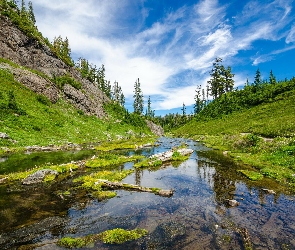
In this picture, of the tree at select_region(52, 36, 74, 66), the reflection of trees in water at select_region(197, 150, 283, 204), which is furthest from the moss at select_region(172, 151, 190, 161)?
the tree at select_region(52, 36, 74, 66)

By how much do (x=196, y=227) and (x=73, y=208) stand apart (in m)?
8.95

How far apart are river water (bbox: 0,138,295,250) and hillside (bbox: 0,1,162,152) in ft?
87.9

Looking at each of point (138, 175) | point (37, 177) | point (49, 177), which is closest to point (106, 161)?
point (138, 175)

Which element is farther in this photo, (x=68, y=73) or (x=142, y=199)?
(x=68, y=73)

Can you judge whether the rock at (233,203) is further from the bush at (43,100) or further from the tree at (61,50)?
the tree at (61,50)

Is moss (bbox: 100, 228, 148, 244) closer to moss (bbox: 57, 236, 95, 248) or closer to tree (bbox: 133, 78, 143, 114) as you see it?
moss (bbox: 57, 236, 95, 248)

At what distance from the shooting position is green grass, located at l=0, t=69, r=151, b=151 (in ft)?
148

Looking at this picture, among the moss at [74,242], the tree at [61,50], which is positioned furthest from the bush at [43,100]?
the moss at [74,242]

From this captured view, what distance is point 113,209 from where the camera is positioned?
1591 cm

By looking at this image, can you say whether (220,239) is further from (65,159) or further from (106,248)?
(65,159)

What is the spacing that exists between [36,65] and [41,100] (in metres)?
27.2

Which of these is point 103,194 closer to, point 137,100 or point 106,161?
point 106,161

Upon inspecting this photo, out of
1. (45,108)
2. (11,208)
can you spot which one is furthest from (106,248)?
(45,108)

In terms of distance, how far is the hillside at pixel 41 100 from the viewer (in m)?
49.5
